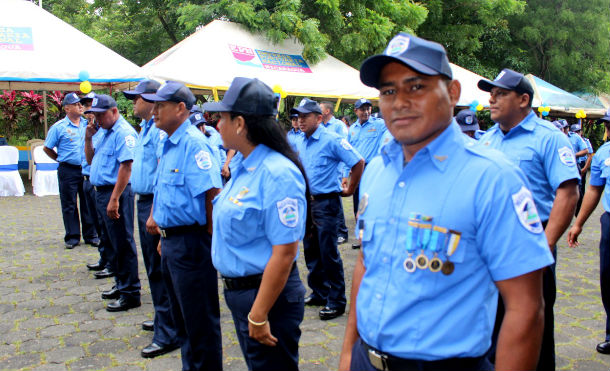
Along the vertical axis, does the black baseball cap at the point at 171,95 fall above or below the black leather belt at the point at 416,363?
above

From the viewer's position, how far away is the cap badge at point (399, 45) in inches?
63.3

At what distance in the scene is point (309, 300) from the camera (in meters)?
5.37

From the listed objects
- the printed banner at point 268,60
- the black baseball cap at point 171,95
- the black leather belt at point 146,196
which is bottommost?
the black leather belt at point 146,196

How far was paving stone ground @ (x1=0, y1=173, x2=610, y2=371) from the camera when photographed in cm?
403

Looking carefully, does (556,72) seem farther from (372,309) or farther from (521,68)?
(372,309)

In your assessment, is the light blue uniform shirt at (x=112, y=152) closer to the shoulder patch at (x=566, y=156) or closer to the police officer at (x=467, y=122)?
the police officer at (x=467, y=122)

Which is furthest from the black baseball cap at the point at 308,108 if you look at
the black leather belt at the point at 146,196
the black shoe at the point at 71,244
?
the black shoe at the point at 71,244

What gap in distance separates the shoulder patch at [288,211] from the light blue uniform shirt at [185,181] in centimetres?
112

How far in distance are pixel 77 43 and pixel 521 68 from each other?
63.8ft

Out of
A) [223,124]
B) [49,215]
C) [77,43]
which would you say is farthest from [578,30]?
[223,124]

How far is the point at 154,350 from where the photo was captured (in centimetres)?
409

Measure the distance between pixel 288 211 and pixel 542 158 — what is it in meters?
1.87

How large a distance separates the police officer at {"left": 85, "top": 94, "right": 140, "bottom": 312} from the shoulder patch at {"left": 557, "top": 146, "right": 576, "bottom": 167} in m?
3.90

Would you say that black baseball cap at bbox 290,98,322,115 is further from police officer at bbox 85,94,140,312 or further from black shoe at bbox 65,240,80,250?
black shoe at bbox 65,240,80,250
